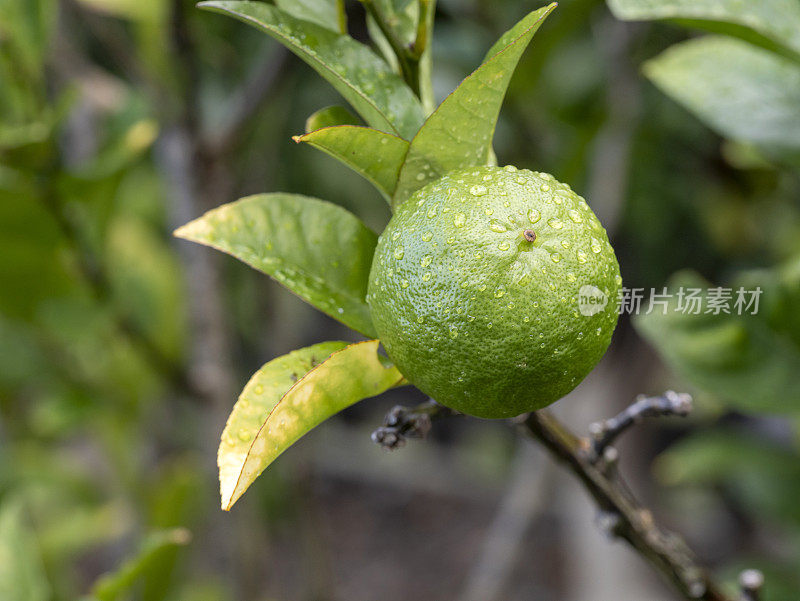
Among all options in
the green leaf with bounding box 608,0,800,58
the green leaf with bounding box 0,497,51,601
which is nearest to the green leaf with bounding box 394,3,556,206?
the green leaf with bounding box 608,0,800,58

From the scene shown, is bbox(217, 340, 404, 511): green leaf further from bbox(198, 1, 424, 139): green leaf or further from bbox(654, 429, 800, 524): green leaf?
bbox(654, 429, 800, 524): green leaf

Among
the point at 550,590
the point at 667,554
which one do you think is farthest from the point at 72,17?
the point at 550,590

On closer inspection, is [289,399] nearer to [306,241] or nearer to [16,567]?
[306,241]

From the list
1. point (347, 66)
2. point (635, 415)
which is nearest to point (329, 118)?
point (347, 66)

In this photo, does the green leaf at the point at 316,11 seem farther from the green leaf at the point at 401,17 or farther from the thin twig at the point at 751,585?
the thin twig at the point at 751,585

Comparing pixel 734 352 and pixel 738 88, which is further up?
pixel 738 88

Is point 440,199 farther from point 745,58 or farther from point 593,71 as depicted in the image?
point 593,71
